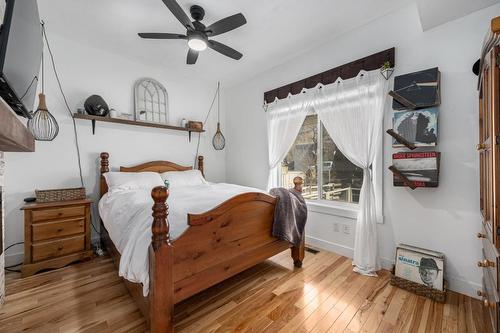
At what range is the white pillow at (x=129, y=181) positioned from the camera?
257 cm

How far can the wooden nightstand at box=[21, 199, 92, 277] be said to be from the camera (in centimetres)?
208

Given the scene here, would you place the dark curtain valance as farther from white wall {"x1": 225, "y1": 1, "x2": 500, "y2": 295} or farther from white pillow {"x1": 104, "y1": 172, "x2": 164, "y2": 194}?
white pillow {"x1": 104, "y1": 172, "x2": 164, "y2": 194}

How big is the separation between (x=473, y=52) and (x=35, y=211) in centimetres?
427

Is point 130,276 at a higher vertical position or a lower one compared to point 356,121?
lower

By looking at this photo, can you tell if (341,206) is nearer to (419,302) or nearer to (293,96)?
(419,302)

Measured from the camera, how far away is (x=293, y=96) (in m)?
2.96

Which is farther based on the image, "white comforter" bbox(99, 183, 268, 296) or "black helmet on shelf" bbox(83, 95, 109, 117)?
"black helmet on shelf" bbox(83, 95, 109, 117)

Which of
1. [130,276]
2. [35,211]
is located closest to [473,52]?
[130,276]

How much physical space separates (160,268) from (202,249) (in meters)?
0.32

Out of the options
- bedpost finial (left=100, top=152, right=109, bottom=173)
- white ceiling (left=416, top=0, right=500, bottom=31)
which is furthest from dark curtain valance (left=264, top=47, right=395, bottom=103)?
bedpost finial (left=100, top=152, right=109, bottom=173)

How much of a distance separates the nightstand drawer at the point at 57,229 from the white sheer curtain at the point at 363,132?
3069mm

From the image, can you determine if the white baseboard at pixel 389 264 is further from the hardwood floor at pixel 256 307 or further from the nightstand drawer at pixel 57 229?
the nightstand drawer at pixel 57 229

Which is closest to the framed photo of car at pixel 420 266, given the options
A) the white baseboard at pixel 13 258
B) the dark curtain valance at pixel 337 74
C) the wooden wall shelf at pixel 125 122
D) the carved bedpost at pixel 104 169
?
the dark curtain valance at pixel 337 74

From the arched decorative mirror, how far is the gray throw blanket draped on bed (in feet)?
7.74
